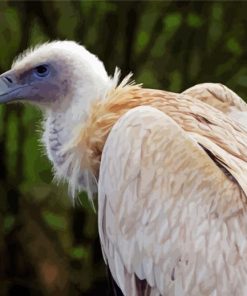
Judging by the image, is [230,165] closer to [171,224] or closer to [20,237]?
[171,224]

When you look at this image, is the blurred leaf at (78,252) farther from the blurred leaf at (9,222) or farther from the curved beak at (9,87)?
the curved beak at (9,87)

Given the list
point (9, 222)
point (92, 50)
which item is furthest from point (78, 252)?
point (92, 50)

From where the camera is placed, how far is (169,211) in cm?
293

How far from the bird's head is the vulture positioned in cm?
2

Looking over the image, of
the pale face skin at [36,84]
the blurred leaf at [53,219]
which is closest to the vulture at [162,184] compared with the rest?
the pale face skin at [36,84]

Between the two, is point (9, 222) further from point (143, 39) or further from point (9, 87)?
point (9, 87)

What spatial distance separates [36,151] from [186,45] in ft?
3.28

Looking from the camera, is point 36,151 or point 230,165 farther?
point 36,151

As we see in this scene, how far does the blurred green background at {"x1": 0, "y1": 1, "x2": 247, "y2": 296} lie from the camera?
19.7ft

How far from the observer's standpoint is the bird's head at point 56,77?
10.9ft

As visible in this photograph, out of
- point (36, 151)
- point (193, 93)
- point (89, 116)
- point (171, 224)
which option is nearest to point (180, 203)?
point (171, 224)

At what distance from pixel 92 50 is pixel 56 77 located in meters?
2.72

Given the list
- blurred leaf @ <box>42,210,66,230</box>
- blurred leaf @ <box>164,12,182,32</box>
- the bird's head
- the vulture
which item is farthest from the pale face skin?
blurred leaf @ <box>42,210,66,230</box>

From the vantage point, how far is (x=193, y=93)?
3.71 meters
